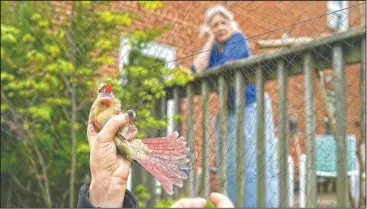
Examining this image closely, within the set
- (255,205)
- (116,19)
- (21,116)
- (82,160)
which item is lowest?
(255,205)

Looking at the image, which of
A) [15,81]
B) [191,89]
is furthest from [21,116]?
[191,89]

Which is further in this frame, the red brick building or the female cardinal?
the red brick building

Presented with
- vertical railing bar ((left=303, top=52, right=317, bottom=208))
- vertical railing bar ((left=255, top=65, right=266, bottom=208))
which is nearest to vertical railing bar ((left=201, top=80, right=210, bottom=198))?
vertical railing bar ((left=255, top=65, right=266, bottom=208))

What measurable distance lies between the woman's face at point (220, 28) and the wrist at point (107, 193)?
781mm

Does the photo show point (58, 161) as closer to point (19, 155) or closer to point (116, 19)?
point (19, 155)

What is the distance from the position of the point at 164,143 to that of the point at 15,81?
6.61 ft

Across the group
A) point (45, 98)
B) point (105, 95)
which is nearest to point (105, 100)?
point (105, 95)

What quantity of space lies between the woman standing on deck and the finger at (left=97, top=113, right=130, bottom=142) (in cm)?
39

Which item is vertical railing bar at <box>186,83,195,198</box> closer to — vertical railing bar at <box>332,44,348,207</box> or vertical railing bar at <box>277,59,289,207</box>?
vertical railing bar at <box>277,59,289,207</box>

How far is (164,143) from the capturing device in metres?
1.13

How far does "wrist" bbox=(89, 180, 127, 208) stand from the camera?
1.06 meters

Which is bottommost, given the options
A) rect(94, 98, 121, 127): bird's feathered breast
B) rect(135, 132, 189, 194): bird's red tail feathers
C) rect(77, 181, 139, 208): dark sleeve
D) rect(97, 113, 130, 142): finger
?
rect(77, 181, 139, 208): dark sleeve

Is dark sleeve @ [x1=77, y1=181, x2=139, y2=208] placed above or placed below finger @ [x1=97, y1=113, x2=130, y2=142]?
below

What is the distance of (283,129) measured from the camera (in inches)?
85.4
